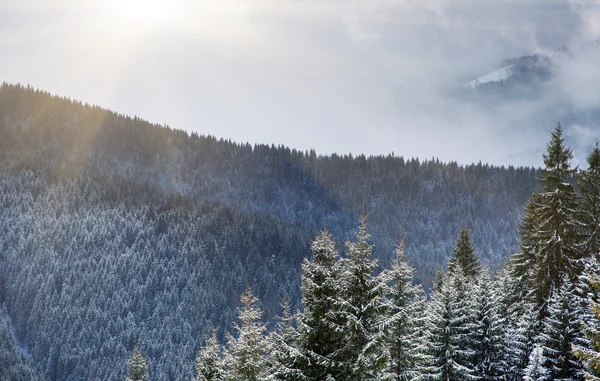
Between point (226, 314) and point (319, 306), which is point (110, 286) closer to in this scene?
point (226, 314)

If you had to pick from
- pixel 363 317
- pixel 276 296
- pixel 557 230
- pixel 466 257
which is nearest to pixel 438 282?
pixel 466 257

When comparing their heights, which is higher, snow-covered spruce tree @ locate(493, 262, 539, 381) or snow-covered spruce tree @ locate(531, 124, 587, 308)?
snow-covered spruce tree @ locate(531, 124, 587, 308)

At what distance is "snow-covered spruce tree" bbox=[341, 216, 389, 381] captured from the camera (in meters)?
16.3

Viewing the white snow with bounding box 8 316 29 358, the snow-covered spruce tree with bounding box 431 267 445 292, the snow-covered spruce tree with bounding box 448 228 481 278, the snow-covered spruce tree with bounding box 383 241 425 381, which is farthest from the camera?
the white snow with bounding box 8 316 29 358

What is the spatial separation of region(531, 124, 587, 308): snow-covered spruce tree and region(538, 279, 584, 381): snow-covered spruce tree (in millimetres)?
2980

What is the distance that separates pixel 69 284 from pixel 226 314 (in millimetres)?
51252

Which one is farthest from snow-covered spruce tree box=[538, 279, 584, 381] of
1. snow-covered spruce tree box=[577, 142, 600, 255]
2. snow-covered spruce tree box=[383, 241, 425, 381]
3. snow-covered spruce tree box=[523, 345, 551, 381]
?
snow-covered spruce tree box=[383, 241, 425, 381]

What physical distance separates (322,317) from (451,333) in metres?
12.1

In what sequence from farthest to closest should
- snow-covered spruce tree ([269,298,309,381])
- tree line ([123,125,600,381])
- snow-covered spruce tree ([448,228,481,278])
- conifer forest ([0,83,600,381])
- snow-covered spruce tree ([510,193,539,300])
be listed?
1. snow-covered spruce tree ([448,228,481,278])
2. snow-covered spruce tree ([510,193,539,300])
3. conifer forest ([0,83,600,381])
4. tree line ([123,125,600,381])
5. snow-covered spruce tree ([269,298,309,381])

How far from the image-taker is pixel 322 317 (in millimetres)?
17047

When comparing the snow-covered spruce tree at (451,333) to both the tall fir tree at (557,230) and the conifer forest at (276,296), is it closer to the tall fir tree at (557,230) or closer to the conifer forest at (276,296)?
the conifer forest at (276,296)

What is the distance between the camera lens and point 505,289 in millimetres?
36406

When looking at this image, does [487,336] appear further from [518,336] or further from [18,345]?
[18,345]

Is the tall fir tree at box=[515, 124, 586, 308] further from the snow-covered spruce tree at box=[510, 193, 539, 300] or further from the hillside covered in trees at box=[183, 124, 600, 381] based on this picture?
the snow-covered spruce tree at box=[510, 193, 539, 300]
